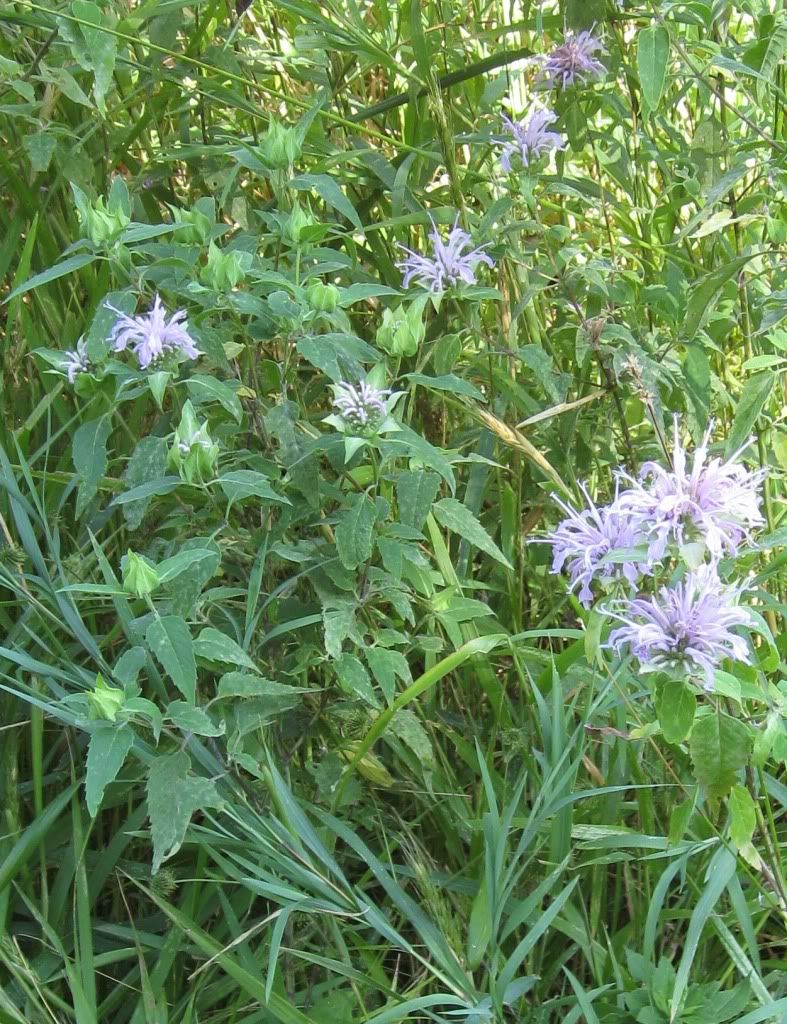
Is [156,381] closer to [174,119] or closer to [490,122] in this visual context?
[490,122]

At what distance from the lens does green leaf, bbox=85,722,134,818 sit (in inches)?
29.4

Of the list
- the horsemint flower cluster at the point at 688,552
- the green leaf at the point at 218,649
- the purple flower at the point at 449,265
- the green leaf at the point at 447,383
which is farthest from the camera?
the purple flower at the point at 449,265

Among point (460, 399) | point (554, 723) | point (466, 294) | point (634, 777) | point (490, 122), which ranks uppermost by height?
point (490, 122)

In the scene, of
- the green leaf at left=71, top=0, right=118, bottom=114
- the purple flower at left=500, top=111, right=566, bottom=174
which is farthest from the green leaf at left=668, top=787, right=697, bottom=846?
the green leaf at left=71, top=0, right=118, bottom=114

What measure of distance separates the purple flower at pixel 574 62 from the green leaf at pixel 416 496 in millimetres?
547

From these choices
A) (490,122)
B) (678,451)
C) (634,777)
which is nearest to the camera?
(678,451)

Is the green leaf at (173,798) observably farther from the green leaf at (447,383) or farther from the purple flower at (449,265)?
the purple flower at (449,265)

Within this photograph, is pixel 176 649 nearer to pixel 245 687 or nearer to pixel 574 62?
pixel 245 687

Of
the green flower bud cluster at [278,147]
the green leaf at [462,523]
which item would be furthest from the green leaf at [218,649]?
the green flower bud cluster at [278,147]

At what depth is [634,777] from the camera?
1026 mm

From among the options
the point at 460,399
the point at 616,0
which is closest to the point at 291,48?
the point at 616,0

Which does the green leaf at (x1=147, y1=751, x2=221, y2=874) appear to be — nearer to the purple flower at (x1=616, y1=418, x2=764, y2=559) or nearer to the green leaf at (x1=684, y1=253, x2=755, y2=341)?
the purple flower at (x1=616, y1=418, x2=764, y2=559)

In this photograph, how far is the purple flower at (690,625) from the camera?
728 millimetres

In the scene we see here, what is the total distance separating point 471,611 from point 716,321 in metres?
0.45
